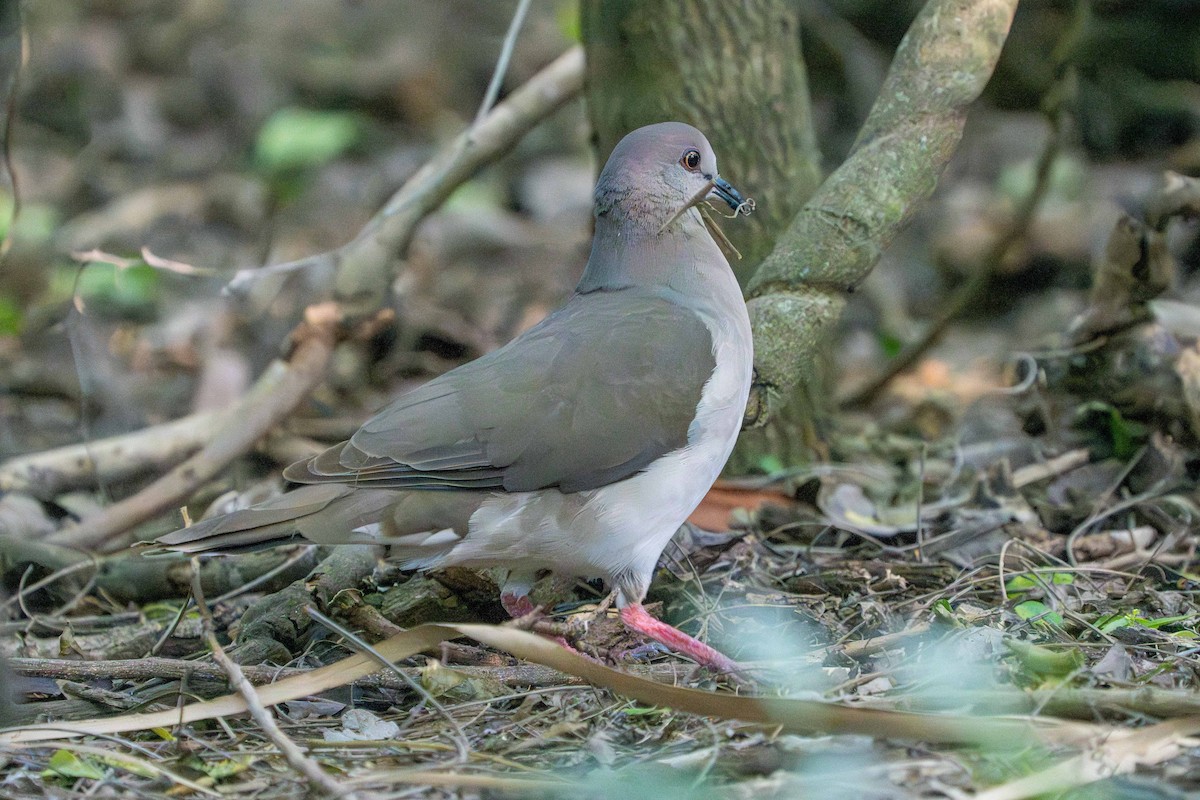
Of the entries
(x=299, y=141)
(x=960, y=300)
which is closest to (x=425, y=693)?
(x=960, y=300)

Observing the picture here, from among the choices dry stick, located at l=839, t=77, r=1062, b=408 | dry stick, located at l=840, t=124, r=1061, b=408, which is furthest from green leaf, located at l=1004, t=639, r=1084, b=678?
dry stick, located at l=840, t=124, r=1061, b=408

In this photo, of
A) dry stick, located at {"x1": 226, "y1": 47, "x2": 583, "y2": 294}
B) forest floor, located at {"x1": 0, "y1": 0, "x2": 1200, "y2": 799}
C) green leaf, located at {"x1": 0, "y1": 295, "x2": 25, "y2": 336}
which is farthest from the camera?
green leaf, located at {"x1": 0, "y1": 295, "x2": 25, "y2": 336}

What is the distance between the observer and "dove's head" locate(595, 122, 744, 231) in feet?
12.3

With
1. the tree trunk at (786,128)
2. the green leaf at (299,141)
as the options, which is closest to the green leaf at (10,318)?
the green leaf at (299,141)

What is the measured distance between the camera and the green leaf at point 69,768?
2727mm

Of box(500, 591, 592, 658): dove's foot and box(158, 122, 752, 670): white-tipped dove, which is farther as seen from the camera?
box(158, 122, 752, 670): white-tipped dove

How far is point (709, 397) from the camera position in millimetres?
3361

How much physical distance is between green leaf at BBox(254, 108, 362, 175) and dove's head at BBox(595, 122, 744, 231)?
15.7 feet

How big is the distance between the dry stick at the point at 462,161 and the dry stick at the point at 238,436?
379 mm

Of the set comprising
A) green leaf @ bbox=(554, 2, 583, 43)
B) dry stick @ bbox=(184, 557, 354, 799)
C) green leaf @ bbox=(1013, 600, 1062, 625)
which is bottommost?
green leaf @ bbox=(1013, 600, 1062, 625)

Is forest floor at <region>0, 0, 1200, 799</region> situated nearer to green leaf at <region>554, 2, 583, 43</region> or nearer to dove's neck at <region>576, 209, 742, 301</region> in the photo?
green leaf at <region>554, 2, 583, 43</region>

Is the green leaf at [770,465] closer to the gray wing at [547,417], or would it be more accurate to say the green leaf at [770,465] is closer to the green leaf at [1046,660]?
the gray wing at [547,417]

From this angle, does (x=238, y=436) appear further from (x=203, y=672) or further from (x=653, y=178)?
(x=653, y=178)

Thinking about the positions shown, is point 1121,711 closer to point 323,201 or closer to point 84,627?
point 84,627
